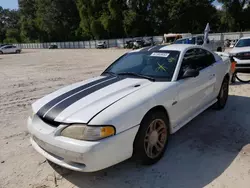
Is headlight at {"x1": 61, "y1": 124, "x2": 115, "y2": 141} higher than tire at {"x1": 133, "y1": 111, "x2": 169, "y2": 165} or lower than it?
higher

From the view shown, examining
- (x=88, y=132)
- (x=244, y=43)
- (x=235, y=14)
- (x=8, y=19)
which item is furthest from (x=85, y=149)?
(x=8, y=19)

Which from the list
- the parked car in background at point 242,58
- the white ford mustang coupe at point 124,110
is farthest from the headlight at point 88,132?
the parked car in background at point 242,58

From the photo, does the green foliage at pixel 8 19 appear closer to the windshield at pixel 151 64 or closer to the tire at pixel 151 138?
the windshield at pixel 151 64

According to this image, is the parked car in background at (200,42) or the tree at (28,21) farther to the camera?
the tree at (28,21)

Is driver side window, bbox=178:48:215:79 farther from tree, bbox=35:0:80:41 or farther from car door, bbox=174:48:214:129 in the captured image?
tree, bbox=35:0:80:41

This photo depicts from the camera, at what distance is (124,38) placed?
1972 inches

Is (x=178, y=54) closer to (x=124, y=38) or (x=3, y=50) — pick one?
(x=3, y=50)

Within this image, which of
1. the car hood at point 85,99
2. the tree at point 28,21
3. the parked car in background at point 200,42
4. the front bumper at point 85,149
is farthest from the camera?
the tree at point 28,21

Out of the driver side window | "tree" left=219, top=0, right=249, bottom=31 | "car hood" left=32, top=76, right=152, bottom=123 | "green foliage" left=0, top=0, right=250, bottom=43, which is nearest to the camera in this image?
"car hood" left=32, top=76, right=152, bottom=123

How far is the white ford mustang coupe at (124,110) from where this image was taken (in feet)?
8.76

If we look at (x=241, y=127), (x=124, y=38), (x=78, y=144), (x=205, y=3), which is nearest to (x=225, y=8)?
(x=205, y=3)

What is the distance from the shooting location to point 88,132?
8.66 ft

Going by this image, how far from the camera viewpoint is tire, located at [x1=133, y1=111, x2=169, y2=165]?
9.80 ft

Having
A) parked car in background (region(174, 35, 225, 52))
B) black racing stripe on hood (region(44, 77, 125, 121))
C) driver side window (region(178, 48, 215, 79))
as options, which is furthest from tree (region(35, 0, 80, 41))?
black racing stripe on hood (region(44, 77, 125, 121))
